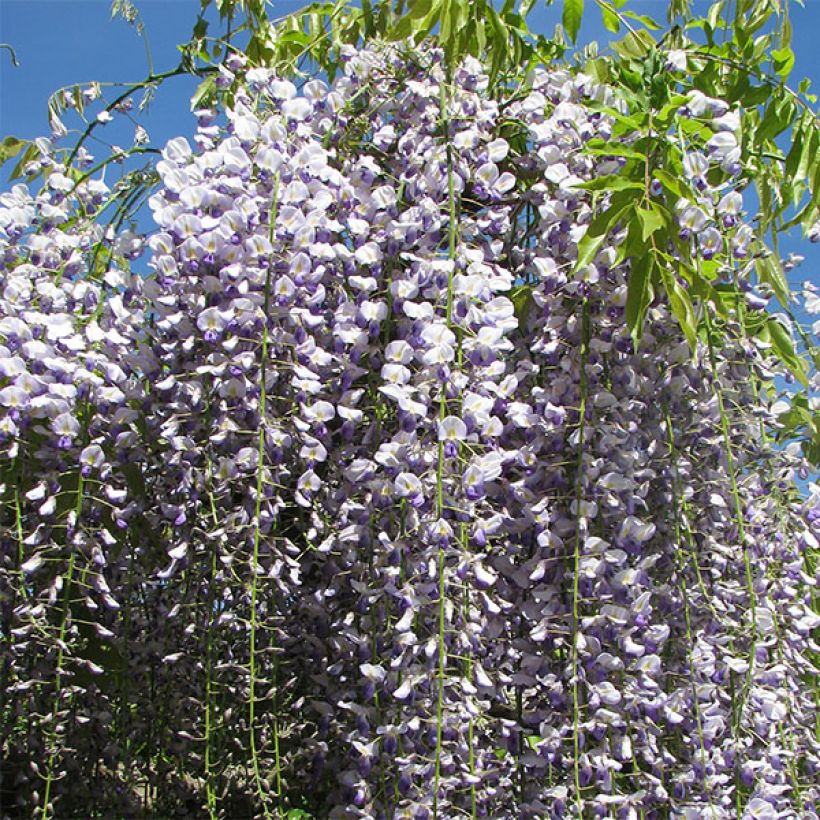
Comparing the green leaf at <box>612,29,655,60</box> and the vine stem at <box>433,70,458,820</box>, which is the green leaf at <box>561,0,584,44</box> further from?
the vine stem at <box>433,70,458,820</box>

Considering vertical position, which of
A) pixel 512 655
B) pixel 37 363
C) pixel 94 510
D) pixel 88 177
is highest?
pixel 88 177

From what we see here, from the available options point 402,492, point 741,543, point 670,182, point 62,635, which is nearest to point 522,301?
point 670,182

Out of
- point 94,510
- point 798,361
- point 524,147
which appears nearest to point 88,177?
point 94,510

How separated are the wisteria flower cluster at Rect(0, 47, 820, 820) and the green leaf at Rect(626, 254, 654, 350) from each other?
53mm

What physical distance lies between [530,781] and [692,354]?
3.16ft

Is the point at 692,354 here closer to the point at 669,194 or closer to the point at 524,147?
the point at 669,194

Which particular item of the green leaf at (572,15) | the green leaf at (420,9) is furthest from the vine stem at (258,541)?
the green leaf at (572,15)

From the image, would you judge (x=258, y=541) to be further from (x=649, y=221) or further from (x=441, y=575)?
(x=649, y=221)

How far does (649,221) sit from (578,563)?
668 millimetres

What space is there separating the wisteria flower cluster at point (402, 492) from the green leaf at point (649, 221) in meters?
0.08

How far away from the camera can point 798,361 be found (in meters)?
2.52

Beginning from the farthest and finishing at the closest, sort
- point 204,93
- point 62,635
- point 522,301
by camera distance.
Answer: point 204,93 < point 522,301 < point 62,635

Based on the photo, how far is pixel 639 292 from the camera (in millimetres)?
2008

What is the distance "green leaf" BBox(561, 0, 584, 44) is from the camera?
243 centimetres
